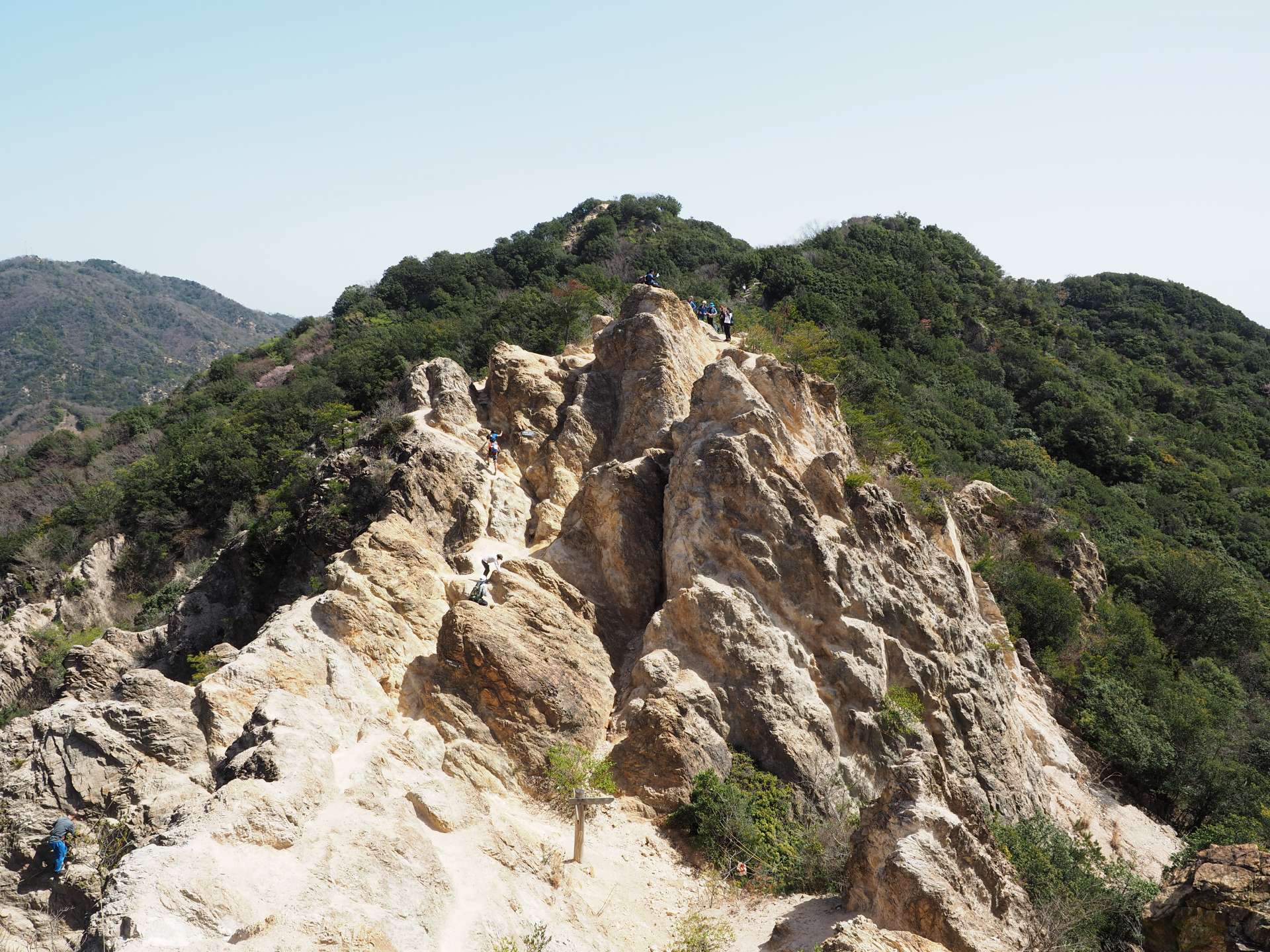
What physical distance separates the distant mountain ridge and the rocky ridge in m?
126


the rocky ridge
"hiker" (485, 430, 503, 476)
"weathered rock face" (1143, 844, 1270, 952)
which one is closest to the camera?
the rocky ridge

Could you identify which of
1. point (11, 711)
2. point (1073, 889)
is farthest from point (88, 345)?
point (1073, 889)

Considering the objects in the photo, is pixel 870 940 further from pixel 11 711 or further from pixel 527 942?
pixel 11 711

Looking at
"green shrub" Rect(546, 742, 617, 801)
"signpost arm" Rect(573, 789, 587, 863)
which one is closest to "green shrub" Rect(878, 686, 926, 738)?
"green shrub" Rect(546, 742, 617, 801)

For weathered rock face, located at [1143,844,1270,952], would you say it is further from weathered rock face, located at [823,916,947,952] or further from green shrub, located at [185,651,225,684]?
green shrub, located at [185,651,225,684]

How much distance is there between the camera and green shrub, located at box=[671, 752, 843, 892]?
53.0 feet

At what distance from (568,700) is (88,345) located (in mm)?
174336

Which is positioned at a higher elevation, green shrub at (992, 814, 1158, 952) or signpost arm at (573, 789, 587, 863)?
green shrub at (992, 814, 1158, 952)

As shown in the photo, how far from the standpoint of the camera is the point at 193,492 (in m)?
38.4

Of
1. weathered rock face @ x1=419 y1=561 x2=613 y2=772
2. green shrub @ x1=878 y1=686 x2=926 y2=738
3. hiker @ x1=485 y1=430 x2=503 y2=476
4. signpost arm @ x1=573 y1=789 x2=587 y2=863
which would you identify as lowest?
signpost arm @ x1=573 y1=789 x2=587 y2=863

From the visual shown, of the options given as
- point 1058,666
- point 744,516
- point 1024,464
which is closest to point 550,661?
point 744,516

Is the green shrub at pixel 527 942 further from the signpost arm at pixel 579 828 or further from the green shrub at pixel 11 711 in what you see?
the green shrub at pixel 11 711

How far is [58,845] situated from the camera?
13.0 meters

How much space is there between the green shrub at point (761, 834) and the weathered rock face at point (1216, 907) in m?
5.29
